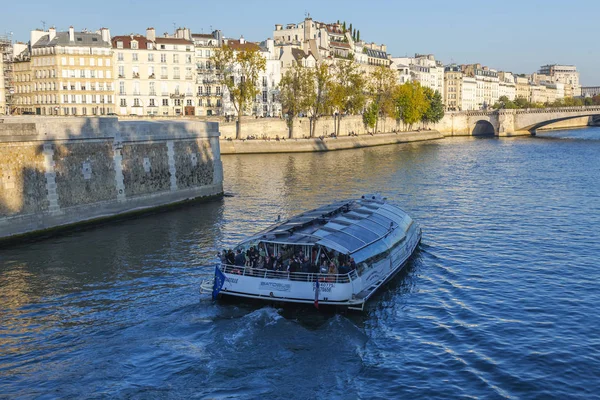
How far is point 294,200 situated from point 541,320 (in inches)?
1044

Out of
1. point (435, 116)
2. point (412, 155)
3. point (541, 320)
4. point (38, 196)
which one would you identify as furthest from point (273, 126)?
point (541, 320)

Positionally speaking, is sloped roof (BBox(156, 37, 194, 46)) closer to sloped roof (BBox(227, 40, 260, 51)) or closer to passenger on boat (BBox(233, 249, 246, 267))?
sloped roof (BBox(227, 40, 260, 51))

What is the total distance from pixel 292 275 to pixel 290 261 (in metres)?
1.05

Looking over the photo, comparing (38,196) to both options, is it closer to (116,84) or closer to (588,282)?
(588,282)

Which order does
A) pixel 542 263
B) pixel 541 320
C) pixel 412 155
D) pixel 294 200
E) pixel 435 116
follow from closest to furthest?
pixel 541 320, pixel 542 263, pixel 294 200, pixel 412 155, pixel 435 116

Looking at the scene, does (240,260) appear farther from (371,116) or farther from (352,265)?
(371,116)

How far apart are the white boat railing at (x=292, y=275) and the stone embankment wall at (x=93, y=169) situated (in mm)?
15113

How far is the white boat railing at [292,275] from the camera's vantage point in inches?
896

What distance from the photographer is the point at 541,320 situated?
22781mm

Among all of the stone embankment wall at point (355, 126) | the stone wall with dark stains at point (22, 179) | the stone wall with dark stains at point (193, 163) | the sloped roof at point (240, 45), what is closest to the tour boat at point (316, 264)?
the stone wall with dark stains at point (22, 179)

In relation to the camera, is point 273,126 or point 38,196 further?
point 273,126

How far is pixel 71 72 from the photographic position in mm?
92000

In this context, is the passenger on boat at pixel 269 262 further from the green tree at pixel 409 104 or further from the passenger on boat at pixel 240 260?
the green tree at pixel 409 104

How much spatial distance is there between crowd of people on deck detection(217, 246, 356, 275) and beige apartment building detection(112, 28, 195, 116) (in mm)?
74493
